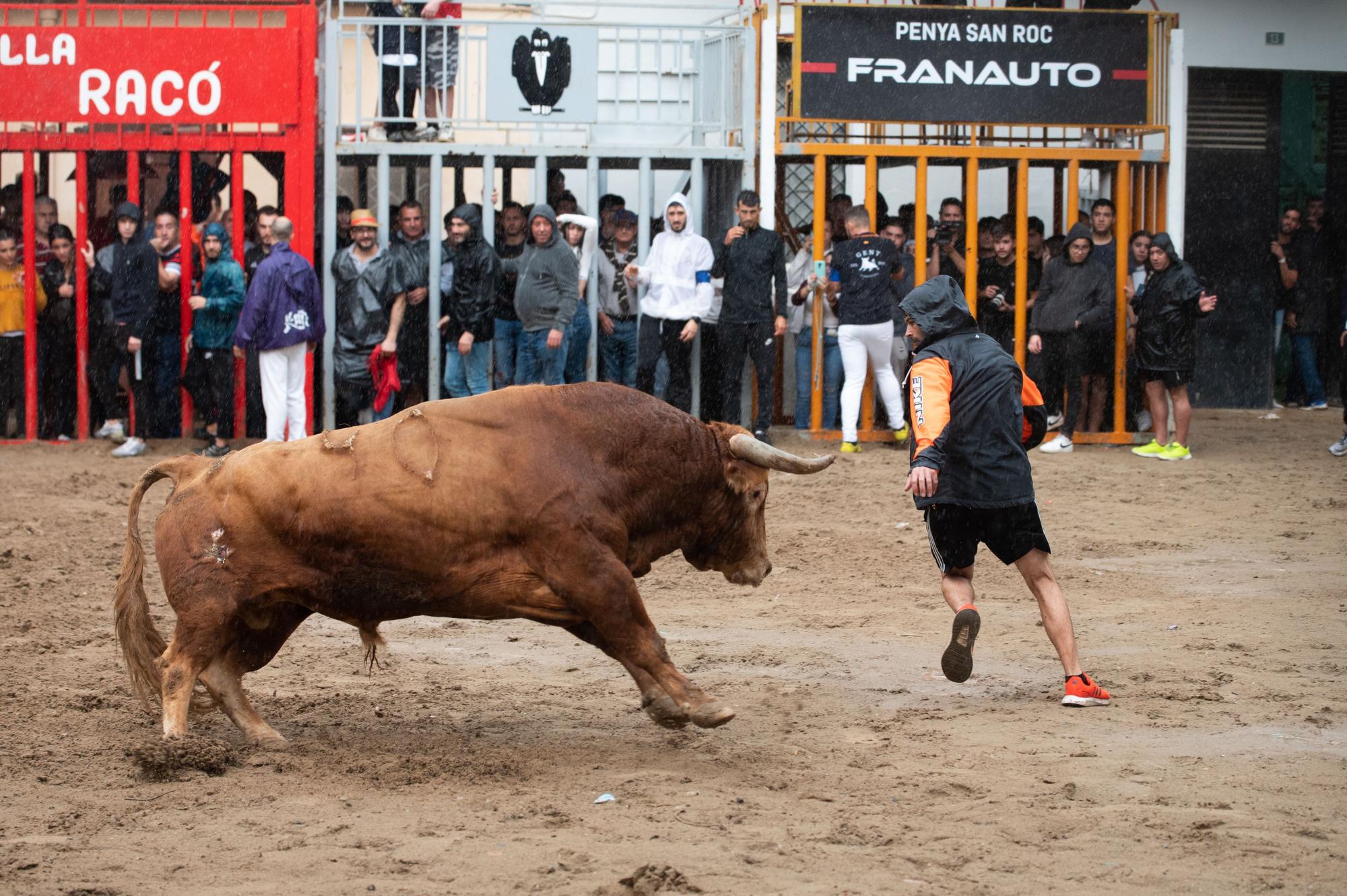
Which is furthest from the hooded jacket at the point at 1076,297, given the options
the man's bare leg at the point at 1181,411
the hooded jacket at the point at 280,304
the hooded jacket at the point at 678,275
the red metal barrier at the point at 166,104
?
the red metal barrier at the point at 166,104

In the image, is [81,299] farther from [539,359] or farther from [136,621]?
[136,621]

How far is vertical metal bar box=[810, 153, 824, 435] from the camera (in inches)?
543

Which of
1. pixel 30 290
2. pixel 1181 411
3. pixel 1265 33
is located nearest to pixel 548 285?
pixel 30 290

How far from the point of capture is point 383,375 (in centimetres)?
1319

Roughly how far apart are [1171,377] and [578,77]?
5432 millimetres

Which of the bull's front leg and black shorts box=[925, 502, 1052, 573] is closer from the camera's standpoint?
the bull's front leg

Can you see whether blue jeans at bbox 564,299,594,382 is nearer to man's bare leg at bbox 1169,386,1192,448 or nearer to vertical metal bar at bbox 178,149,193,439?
vertical metal bar at bbox 178,149,193,439

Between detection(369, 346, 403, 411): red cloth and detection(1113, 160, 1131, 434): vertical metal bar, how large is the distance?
6.06m

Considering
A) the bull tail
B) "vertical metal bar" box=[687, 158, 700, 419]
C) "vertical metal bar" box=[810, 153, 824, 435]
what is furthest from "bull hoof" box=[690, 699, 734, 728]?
"vertical metal bar" box=[810, 153, 824, 435]

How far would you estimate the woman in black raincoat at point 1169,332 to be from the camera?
526 inches

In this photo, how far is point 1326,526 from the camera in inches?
424

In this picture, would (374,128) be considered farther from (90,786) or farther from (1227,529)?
(90,786)

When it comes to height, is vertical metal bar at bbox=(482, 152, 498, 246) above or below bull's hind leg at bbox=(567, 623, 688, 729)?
above

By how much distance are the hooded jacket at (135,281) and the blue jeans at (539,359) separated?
3.00m
